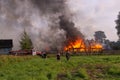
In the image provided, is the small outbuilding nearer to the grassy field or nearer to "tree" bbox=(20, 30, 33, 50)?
"tree" bbox=(20, 30, 33, 50)

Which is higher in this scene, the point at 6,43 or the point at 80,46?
the point at 6,43

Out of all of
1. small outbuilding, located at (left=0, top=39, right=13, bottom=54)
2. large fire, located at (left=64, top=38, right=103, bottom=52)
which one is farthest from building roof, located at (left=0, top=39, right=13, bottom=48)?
large fire, located at (left=64, top=38, right=103, bottom=52)

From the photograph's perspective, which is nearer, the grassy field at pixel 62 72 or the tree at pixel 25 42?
the grassy field at pixel 62 72

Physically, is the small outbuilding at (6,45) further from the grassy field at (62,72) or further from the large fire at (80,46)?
the grassy field at (62,72)

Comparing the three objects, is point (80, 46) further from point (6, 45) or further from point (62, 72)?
point (62, 72)

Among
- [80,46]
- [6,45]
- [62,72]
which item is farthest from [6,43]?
[62,72]

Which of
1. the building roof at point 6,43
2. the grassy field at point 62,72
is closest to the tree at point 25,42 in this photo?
the building roof at point 6,43

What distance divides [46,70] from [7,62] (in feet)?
44.0

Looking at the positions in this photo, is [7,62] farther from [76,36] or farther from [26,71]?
[76,36]

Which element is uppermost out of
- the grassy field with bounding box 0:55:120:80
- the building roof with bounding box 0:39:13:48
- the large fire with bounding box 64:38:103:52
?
the building roof with bounding box 0:39:13:48

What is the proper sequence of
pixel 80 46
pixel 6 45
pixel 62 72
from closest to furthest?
pixel 62 72 → pixel 80 46 → pixel 6 45

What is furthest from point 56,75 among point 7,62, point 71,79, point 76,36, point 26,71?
point 76,36

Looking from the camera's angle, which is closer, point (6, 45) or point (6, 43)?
point (6, 45)

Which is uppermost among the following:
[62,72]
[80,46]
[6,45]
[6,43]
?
[6,43]
